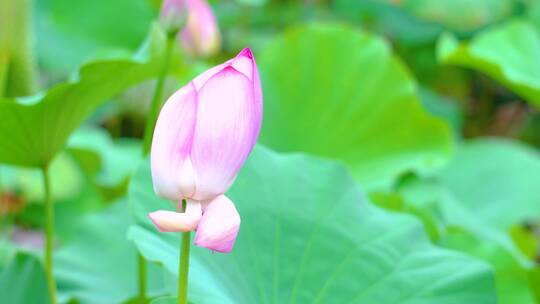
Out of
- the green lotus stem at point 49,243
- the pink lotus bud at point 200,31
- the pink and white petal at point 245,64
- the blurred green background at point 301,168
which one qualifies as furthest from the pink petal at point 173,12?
Answer: the pink lotus bud at point 200,31

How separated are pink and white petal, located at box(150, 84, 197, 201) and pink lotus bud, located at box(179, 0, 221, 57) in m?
0.74

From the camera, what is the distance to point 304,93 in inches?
47.0

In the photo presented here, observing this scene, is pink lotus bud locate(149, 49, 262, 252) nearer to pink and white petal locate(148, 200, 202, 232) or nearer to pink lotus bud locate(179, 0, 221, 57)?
pink and white petal locate(148, 200, 202, 232)

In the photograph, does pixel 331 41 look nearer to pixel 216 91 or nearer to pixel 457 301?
pixel 457 301

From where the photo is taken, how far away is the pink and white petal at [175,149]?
431 millimetres

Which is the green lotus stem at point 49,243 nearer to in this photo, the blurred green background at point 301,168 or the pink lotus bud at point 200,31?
Answer: the blurred green background at point 301,168

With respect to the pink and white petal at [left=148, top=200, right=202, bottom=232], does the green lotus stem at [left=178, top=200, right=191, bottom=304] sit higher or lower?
lower

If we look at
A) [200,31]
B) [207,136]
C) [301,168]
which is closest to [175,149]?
[207,136]

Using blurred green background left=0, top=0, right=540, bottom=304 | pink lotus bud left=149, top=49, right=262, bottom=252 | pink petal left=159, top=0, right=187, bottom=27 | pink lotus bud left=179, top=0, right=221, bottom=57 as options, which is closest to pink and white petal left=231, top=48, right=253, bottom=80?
pink lotus bud left=149, top=49, right=262, bottom=252

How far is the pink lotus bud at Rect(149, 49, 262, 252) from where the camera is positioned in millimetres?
432

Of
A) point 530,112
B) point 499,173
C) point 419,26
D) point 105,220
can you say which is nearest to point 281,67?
point 105,220

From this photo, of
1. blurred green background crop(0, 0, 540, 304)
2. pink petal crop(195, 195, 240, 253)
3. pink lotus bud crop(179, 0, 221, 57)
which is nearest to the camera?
pink petal crop(195, 195, 240, 253)

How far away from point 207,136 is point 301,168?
298 mm

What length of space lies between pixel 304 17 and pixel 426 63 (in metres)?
0.38
